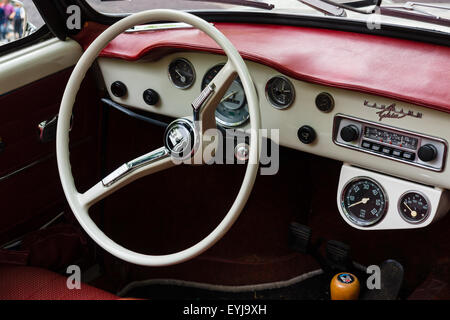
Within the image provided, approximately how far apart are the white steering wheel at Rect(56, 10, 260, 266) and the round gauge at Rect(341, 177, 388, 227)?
0.51 metres

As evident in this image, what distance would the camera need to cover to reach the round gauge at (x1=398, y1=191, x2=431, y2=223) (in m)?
1.62

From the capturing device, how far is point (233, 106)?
1.80m

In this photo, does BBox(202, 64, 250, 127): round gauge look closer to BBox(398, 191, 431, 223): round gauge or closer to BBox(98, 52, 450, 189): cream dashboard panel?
BBox(98, 52, 450, 189): cream dashboard panel

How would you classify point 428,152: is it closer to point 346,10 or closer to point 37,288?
point 346,10

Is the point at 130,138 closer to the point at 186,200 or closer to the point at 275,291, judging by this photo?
the point at 186,200

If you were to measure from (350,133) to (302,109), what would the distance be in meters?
0.17

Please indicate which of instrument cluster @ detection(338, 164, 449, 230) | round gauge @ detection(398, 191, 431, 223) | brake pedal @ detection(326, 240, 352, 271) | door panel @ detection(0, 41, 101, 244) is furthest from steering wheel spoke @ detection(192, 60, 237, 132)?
brake pedal @ detection(326, 240, 352, 271)

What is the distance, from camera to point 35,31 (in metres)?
2.01

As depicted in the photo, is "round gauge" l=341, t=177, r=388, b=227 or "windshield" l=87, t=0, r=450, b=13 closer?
"round gauge" l=341, t=177, r=388, b=227

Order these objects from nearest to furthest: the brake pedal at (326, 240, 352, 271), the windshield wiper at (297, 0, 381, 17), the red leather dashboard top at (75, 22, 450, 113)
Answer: the red leather dashboard top at (75, 22, 450, 113), the windshield wiper at (297, 0, 381, 17), the brake pedal at (326, 240, 352, 271)

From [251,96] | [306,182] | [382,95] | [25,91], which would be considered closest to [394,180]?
[382,95]

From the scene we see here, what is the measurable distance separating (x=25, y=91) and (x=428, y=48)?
131 cm

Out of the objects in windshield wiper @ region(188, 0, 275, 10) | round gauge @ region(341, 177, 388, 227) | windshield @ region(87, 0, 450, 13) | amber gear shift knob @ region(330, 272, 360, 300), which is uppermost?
windshield wiper @ region(188, 0, 275, 10)

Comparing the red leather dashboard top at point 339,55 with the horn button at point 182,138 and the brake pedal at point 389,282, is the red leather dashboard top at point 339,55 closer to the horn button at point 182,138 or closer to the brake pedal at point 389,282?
the horn button at point 182,138
